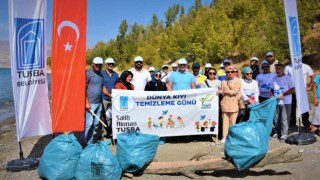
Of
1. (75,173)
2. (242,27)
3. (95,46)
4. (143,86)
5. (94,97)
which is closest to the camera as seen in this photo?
(75,173)

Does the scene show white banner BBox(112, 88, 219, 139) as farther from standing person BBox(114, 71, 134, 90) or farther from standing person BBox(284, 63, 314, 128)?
standing person BBox(284, 63, 314, 128)

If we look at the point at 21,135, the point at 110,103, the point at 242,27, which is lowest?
the point at 21,135

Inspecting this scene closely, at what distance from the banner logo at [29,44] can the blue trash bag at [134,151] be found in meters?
2.10

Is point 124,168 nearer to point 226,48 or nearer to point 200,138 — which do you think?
point 200,138

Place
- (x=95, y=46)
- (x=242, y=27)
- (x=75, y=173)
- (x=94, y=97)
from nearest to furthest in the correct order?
(x=75, y=173) → (x=94, y=97) → (x=242, y=27) → (x=95, y=46)

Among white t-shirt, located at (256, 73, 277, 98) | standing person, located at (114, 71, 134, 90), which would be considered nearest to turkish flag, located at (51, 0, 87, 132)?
standing person, located at (114, 71, 134, 90)

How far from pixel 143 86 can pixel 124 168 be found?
2.92 meters

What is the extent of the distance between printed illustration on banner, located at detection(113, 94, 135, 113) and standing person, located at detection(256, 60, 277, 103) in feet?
10.0

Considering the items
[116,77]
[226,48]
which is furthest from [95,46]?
[116,77]

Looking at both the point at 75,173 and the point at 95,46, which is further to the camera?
the point at 95,46

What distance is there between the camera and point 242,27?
29250mm

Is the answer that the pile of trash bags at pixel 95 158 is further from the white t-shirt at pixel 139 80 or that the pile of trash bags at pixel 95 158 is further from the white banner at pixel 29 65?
the white t-shirt at pixel 139 80

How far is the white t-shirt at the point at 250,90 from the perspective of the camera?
21.3 ft

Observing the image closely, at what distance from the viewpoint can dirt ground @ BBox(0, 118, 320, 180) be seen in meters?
4.75
